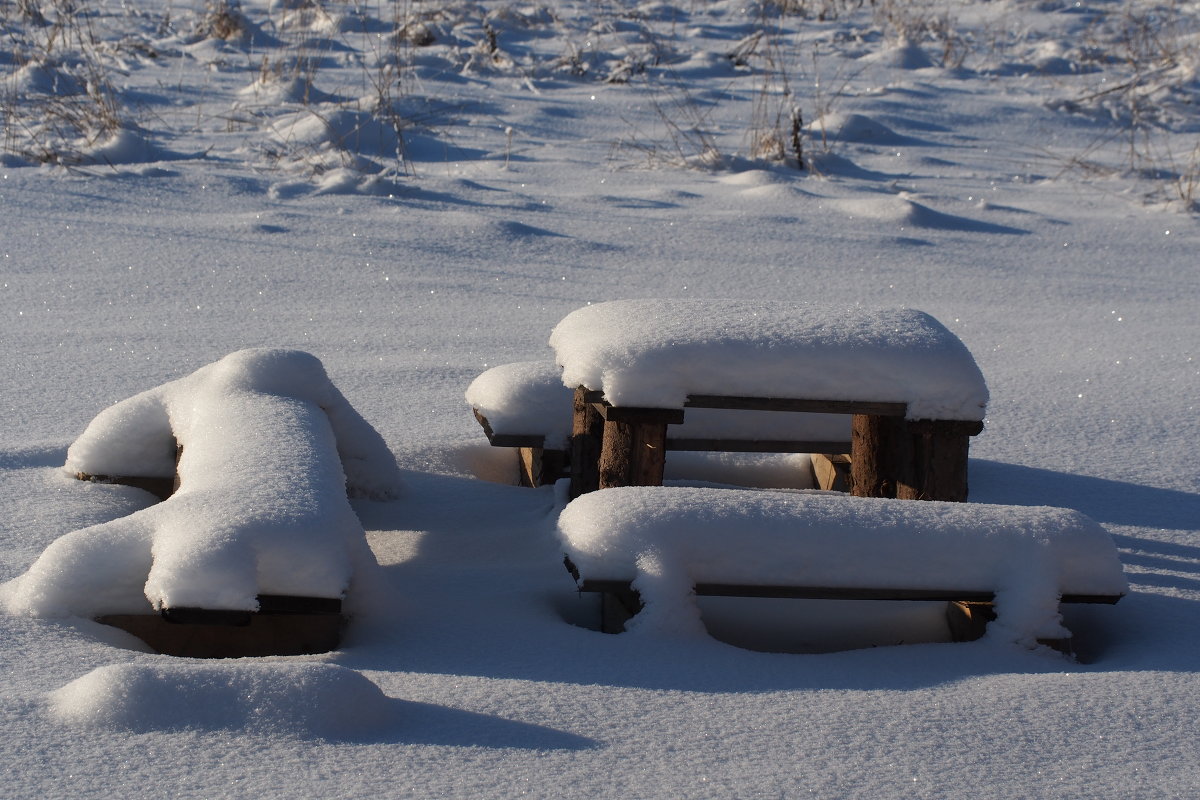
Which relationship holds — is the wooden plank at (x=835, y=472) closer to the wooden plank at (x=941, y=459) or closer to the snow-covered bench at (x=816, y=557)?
the wooden plank at (x=941, y=459)

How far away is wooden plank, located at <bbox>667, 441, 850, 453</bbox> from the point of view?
11.4ft

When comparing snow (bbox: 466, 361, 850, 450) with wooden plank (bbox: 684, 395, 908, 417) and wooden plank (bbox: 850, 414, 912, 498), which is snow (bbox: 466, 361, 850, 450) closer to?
wooden plank (bbox: 850, 414, 912, 498)

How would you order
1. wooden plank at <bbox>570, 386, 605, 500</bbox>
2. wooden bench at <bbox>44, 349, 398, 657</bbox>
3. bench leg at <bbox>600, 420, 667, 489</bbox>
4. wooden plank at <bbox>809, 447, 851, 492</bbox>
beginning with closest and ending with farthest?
wooden bench at <bbox>44, 349, 398, 657</bbox>
bench leg at <bbox>600, 420, 667, 489</bbox>
wooden plank at <bbox>570, 386, 605, 500</bbox>
wooden plank at <bbox>809, 447, 851, 492</bbox>

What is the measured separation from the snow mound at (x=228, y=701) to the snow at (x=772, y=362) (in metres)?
1.10

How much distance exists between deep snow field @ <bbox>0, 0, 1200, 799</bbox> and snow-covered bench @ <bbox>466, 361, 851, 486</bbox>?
163 millimetres

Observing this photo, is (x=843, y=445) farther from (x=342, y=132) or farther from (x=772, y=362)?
(x=342, y=132)

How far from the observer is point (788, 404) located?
2861 mm

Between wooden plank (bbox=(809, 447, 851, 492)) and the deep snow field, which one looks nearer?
the deep snow field

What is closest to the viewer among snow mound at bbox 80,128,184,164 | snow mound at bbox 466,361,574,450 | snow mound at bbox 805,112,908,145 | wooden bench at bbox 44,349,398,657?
wooden bench at bbox 44,349,398,657

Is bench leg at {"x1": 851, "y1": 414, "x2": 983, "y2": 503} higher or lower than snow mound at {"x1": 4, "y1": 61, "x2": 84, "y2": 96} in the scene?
lower

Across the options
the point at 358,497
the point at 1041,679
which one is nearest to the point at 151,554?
the point at 358,497

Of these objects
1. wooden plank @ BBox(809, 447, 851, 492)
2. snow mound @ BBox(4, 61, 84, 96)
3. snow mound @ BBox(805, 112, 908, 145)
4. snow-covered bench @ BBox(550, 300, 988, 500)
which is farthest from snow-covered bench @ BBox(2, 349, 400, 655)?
snow mound @ BBox(805, 112, 908, 145)

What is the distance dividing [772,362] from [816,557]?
1.73 ft

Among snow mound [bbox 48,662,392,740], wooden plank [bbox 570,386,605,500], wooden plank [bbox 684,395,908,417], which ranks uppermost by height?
wooden plank [bbox 684,395,908,417]
